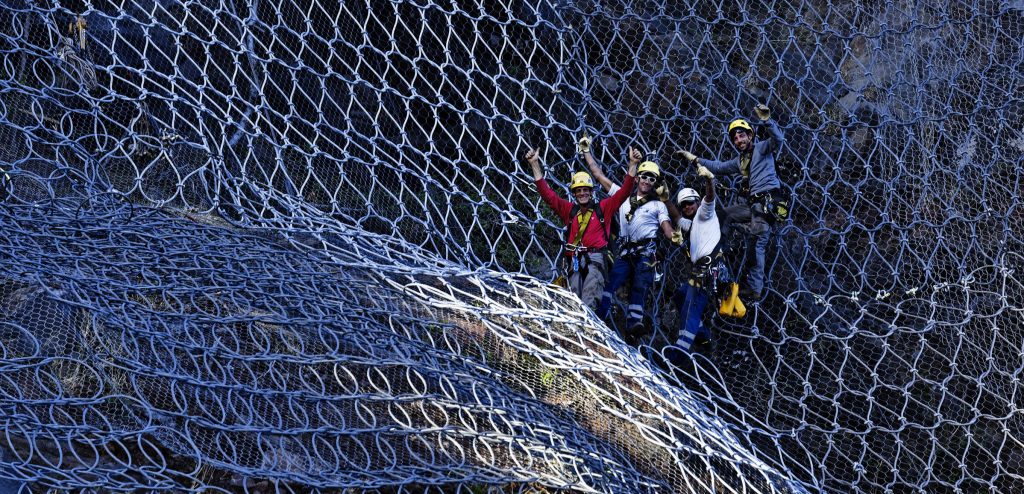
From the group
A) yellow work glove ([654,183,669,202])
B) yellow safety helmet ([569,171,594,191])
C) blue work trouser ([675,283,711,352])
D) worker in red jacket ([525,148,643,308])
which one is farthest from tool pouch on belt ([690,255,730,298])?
yellow safety helmet ([569,171,594,191])

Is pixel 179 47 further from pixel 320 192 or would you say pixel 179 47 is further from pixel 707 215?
pixel 707 215

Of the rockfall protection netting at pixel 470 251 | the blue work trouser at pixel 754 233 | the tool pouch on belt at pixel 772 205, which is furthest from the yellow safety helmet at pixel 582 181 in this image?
the tool pouch on belt at pixel 772 205

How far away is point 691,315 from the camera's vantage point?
22.4 feet

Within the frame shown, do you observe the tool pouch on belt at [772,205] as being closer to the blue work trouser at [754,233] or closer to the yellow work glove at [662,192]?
the blue work trouser at [754,233]

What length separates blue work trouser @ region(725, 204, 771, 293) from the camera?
6.99 meters

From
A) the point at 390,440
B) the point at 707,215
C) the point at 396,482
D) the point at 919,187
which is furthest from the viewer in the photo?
the point at 919,187

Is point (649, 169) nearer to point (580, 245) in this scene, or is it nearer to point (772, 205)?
point (580, 245)

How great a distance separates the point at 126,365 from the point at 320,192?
7.45 ft

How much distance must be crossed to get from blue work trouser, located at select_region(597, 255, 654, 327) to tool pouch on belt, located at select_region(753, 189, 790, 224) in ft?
2.53

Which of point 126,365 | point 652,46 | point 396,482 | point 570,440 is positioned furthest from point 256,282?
point 652,46

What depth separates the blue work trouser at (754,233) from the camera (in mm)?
6992

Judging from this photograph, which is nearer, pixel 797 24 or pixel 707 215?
pixel 707 215

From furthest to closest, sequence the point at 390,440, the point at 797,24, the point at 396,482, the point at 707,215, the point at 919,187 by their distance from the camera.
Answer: the point at 797,24 < the point at 919,187 < the point at 707,215 < the point at 390,440 < the point at 396,482

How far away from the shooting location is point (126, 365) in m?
5.56
